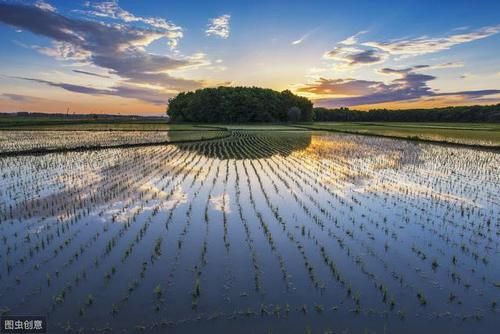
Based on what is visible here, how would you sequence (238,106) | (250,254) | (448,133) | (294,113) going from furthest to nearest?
(294,113)
(238,106)
(448,133)
(250,254)

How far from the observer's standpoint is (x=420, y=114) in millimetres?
104688

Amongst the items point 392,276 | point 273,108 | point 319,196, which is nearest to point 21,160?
point 319,196

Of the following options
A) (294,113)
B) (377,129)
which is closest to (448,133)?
(377,129)

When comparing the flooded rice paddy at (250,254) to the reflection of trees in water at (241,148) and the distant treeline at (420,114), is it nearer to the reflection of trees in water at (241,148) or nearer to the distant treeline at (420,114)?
the reflection of trees in water at (241,148)

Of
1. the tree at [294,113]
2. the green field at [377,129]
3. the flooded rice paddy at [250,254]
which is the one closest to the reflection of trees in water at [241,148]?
the flooded rice paddy at [250,254]

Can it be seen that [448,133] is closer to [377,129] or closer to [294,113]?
[377,129]

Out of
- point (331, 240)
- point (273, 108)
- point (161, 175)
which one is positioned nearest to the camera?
point (331, 240)

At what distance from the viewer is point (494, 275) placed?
19.2 ft

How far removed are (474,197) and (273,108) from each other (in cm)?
7998

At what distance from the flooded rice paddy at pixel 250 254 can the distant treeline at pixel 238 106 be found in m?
73.3

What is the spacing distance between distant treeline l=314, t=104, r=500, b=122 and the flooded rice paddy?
293 feet

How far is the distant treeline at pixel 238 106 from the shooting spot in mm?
86062

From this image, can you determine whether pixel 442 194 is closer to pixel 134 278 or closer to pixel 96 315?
pixel 134 278

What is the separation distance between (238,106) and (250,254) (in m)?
81.6
